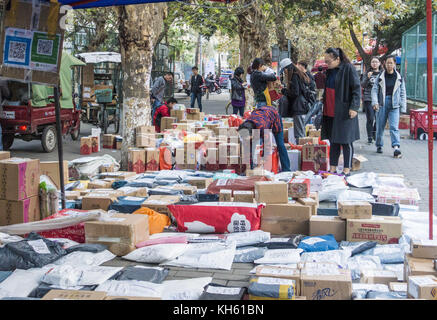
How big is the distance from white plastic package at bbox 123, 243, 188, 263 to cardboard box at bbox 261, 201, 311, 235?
109 cm

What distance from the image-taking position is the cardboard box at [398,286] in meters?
3.89

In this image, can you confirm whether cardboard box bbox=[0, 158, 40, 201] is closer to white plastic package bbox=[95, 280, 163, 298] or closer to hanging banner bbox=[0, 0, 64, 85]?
hanging banner bbox=[0, 0, 64, 85]

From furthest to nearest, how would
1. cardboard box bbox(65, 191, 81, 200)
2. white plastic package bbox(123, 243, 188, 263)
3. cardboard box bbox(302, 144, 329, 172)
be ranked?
cardboard box bbox(302, 144, 329, 172)
cardboard box bbox(65, 191, 81, 200)
white plastic package bbox(123, 243, 188, 263)

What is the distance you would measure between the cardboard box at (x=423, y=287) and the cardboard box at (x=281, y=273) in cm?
73

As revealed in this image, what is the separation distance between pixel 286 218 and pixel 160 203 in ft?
4.55

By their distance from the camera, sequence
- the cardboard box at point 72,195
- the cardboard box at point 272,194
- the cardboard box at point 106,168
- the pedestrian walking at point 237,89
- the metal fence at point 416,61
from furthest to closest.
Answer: the metal fence at point 416,61 → the pedestrian walking at point 237,89 → the cardboard box at point 106,168 → the cardboard box at point 72,195 → the cardboard box at point 272,194

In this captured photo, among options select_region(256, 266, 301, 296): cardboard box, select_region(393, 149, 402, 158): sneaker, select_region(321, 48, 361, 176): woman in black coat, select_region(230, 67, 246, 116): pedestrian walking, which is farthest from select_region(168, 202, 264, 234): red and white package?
select_region(230, 67, 246, 116): pedestrian walking

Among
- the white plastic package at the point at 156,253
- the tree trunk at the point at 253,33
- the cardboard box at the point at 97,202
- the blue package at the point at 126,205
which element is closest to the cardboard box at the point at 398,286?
the white plastic package at the point at 156,253

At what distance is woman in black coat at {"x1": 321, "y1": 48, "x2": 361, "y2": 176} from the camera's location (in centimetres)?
842

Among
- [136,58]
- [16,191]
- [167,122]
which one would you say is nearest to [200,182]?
[16,191]

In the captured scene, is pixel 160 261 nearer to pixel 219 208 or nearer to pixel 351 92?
pixel 219 208

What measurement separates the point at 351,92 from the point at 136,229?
469 centimetres

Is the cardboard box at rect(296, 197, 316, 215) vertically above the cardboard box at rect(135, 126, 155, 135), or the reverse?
the cardboard box at rect(135, 126, 155, 135)

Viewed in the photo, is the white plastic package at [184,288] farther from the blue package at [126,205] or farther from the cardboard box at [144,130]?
the cardboard box at [144,130]
